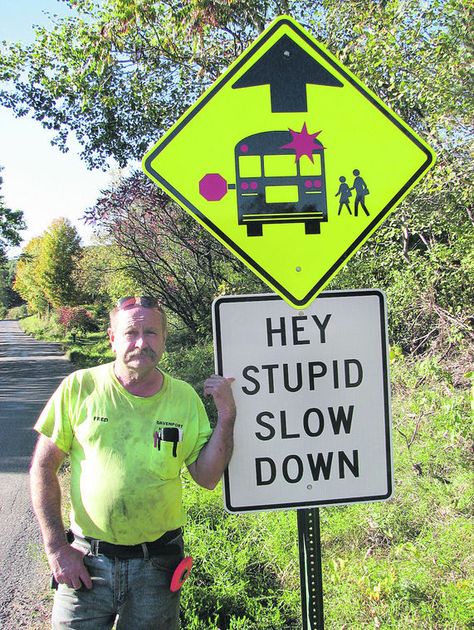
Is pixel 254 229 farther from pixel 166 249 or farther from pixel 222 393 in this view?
pixel 166 249

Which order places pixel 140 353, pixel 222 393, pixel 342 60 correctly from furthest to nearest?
1. pixel 342 60
2. pixel 140 353
3. pixel 222 393

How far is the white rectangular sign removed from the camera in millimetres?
2189

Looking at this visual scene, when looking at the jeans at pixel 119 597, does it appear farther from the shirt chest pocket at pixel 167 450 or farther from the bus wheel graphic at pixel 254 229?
the bus wheel graphic at pixel 254 229

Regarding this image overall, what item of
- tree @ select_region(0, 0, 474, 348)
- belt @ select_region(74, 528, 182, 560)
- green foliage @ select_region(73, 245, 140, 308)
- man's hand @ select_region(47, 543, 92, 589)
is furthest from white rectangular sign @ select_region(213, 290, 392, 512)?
green foliage @ select_region(73, 245, 140, 308)

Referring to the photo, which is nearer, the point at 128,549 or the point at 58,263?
the point at 128,549

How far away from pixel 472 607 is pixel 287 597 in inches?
40.0

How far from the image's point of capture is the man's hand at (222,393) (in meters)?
2.14

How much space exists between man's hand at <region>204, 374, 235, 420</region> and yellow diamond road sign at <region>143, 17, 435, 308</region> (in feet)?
1.20

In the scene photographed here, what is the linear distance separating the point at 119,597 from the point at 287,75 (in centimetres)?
205

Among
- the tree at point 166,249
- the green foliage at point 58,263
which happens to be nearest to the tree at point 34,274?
the green foliage at point 58,263

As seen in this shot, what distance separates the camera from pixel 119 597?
2.41m

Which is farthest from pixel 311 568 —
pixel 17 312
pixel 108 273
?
pixel 17 312

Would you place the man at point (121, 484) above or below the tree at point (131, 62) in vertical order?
below

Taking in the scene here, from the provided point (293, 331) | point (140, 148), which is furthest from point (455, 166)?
point (140, 148)
